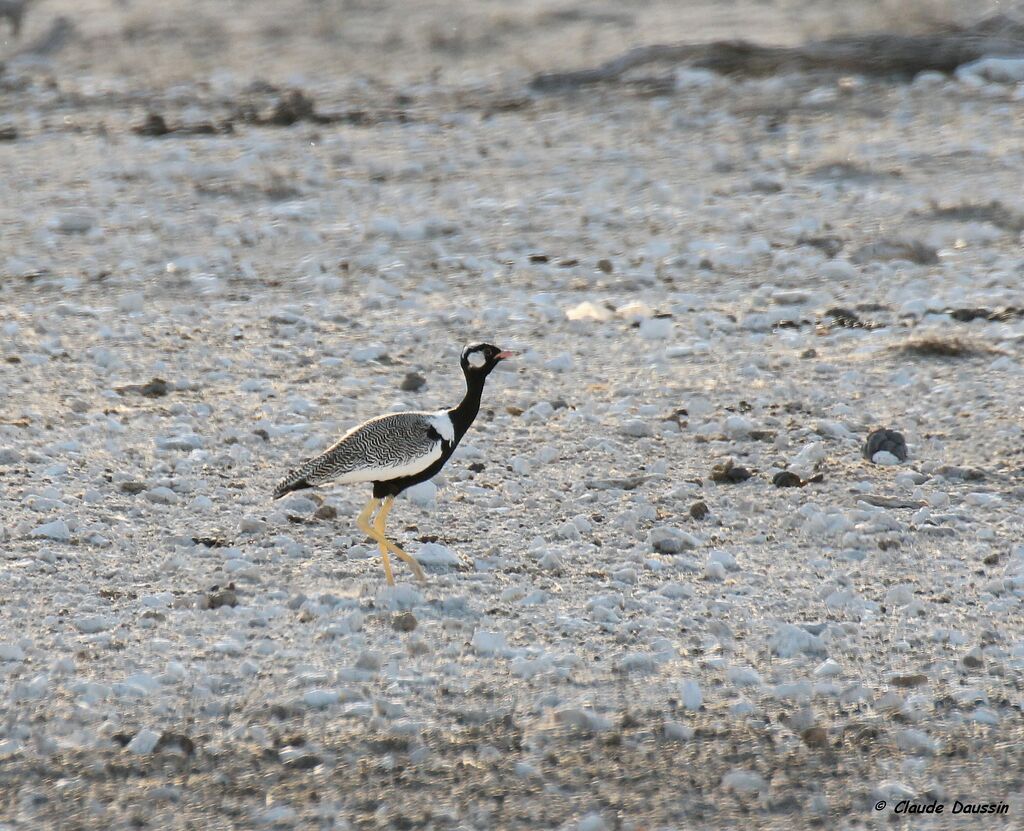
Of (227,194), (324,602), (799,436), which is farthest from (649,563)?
(227,194)

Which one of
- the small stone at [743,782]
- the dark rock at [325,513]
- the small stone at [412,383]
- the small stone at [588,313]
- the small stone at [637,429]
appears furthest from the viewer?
the small stone at [588,313]

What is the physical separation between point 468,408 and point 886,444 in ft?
8.72

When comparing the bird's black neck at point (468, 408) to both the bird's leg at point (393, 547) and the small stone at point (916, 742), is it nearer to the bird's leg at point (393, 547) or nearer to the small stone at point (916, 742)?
the bird's leg at point (393, 547)

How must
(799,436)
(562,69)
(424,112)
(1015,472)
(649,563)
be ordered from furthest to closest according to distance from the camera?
1. (562,69)
2. (424,112)
3. (799,436)
4. (1015,472)
5. (649,563)

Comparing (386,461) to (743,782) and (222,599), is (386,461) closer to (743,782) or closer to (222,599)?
(222,599)

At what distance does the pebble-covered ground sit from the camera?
5.69 m

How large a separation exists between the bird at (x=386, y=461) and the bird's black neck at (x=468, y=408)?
0.06m

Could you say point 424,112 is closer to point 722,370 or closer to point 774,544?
point 722,370

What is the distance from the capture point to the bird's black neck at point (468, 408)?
24.4ft

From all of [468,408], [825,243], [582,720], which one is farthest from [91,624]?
[825,243]

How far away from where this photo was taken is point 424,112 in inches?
728

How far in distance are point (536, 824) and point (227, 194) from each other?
35.0ft

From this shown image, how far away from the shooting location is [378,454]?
23.2ft

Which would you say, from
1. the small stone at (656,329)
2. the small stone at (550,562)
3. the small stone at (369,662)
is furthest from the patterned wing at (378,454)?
the small stone at (656,329)
